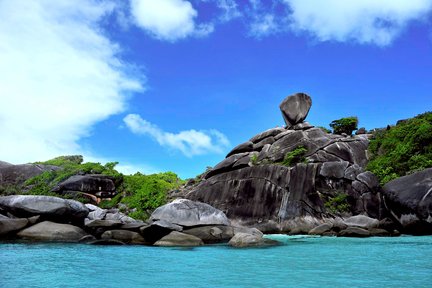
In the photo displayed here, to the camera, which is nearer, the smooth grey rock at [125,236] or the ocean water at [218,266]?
the ocean water at [218,266]

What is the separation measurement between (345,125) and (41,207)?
2735 centimetres

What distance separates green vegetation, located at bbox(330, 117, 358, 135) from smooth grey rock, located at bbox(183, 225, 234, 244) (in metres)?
21.0

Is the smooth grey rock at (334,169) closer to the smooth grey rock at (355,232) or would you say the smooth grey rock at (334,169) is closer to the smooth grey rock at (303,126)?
the smooth grey rock at (355,232)

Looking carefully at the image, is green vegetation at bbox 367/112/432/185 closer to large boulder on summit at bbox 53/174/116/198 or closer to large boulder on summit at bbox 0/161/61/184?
large boulder on summit at bbox 53/174/116/198

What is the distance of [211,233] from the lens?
1964 centimetres

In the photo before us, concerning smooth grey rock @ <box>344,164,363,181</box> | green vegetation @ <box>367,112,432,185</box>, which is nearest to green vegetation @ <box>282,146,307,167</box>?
smooth grey rock @ <box>344,164,363,181</box>

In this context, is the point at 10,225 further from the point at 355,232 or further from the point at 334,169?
the point at 334,169

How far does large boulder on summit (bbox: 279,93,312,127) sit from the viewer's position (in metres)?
36.9

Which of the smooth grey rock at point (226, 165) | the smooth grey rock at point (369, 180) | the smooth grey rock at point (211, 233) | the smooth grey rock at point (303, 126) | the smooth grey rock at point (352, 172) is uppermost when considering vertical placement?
the smooth grey rock at point (303, 126)

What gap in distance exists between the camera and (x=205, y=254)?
46.6 feet

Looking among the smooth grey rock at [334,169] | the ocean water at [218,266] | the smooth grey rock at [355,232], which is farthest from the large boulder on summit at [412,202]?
the ocean water at [218,266]

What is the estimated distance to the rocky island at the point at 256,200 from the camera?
63.4 feet

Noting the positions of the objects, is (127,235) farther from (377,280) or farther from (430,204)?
(430,204)

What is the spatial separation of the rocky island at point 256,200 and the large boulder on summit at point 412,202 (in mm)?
55
